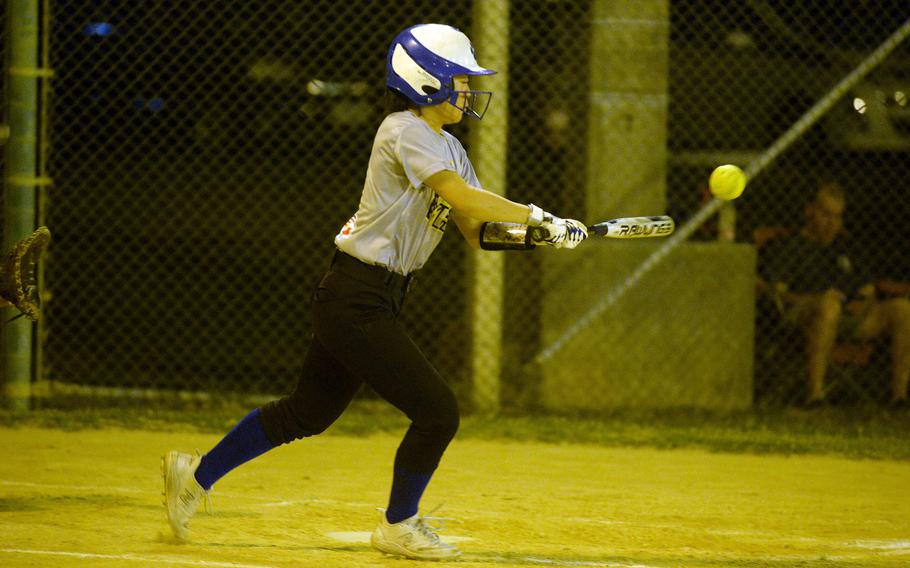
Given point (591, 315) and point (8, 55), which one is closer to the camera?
point (8, 55)

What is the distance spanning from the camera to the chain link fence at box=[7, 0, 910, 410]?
7930 millimetres

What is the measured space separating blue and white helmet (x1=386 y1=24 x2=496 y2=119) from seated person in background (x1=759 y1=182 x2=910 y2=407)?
4668 mm

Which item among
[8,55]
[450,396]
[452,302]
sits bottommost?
[452,302]

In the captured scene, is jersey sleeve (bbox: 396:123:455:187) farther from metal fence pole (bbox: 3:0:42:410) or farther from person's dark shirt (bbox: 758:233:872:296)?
person's dark shirt (bbox: 758:233:872:296)

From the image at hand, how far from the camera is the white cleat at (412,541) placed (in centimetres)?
426

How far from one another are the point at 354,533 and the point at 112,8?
172 inches

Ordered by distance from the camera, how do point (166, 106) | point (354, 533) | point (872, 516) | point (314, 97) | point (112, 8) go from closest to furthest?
point (354, 533) < point (872, 516) < point (112, 8) < point (166, 106) < point (314, 97)

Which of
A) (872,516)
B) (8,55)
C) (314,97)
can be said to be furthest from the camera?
(314,97)

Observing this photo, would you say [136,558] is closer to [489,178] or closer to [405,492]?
[405,492]

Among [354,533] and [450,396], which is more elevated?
[450,396]

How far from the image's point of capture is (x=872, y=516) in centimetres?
538

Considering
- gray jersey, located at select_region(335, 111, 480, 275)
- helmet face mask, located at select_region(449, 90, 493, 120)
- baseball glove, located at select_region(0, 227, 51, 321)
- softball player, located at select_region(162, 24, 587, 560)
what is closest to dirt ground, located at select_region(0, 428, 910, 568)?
softball player, located at select_region(162, 24, 587, 560)

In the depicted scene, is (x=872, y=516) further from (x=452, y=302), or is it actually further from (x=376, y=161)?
(x=452, y=302)

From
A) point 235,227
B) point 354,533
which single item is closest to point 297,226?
point 235,227
